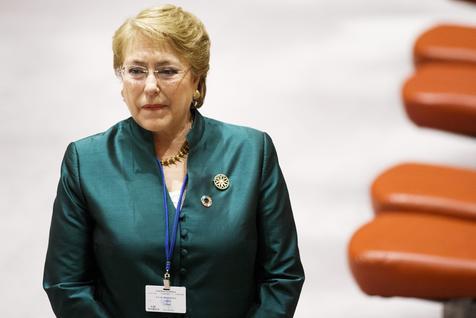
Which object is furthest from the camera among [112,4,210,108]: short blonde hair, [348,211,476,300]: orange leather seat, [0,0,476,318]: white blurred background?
[0,0,476,318]: white blurred background

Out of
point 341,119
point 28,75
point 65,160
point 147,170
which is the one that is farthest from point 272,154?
point 28,75

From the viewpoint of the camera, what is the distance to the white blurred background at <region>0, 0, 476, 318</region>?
280 centimetres

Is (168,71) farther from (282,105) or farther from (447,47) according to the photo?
(282,105)

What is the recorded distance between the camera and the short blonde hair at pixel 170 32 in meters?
A: 1.77

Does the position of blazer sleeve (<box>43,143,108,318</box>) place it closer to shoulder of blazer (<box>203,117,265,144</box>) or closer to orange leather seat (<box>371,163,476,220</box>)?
shoulder of blazer (<box>203,117,265,144</box>)

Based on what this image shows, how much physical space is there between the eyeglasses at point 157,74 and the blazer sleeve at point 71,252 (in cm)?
20

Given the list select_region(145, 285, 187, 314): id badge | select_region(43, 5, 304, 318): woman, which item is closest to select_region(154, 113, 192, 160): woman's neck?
select_region(43, 5, 304, 318): woman

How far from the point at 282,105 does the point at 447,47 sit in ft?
4.00

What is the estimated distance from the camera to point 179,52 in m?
1.80

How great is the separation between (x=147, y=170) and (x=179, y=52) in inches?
9.2

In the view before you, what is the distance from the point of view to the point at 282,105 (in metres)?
3.15

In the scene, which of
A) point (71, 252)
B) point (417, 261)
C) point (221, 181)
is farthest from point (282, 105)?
point (417, 261)

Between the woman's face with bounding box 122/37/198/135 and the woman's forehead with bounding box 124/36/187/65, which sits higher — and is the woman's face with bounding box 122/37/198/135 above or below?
below

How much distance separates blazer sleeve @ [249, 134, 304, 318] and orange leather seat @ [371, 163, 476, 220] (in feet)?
0.66
